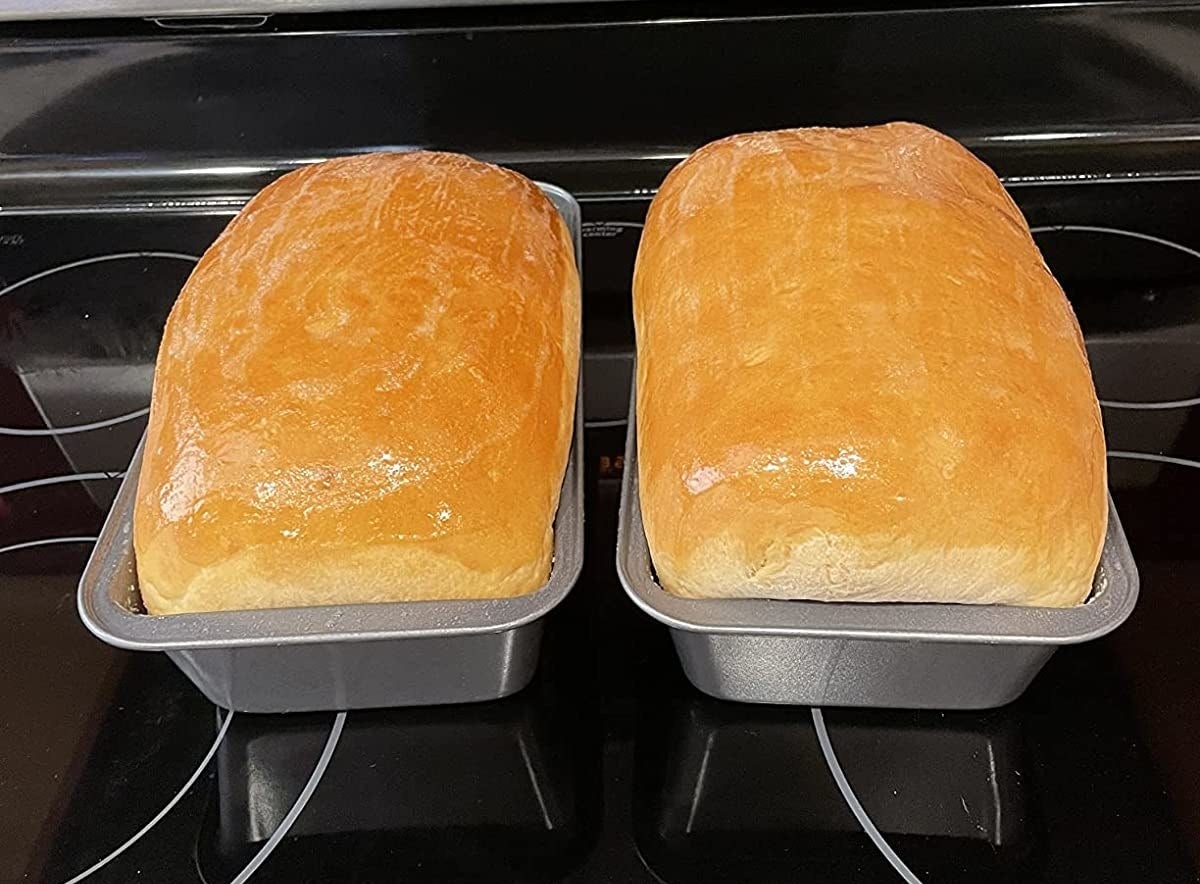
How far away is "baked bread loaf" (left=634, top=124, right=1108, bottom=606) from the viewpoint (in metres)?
0.64

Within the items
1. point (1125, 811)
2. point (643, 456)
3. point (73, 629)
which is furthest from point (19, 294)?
point (1125, 811)

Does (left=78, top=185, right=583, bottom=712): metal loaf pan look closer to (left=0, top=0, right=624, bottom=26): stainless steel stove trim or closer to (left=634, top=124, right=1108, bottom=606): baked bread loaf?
(left=634, top=124, right=1108, bottom=606): baked bread loaf

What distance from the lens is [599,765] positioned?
0.75 meters

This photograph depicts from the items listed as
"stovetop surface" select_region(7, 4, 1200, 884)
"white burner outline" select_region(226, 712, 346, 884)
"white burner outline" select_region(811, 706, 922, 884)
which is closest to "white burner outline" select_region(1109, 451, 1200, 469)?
"stovetop surface" select_region(7, 4, 1200, 884)

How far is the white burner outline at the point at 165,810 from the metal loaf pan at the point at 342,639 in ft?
0.07

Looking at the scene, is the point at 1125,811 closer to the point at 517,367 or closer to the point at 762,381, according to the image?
the point at 762,381

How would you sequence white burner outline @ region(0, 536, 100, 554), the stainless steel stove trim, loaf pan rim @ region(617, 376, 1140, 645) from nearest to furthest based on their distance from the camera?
loaf pan rim @ region(617, 376, 1140, 645) → white burner outline @ region(0, 536, 100, 554) → the stainless steel stove trim

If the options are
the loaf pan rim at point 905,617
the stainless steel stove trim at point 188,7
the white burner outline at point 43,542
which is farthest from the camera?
the stainless steel stove trim at point 188,7

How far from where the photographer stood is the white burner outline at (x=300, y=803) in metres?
0.69

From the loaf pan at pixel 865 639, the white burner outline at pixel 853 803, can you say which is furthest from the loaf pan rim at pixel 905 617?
the white burner outline at pixel 853 803

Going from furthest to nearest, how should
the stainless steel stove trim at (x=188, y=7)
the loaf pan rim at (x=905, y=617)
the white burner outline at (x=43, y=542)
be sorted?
the stainless steel stove trim at (x=188, y=7) < the white burner outline at (x=43, y=542) < the loaf pan rim at (x=905, y=617)

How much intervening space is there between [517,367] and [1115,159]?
0.73m

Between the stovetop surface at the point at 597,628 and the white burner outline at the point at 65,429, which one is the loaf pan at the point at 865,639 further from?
the white burner outline at the point at 65,429

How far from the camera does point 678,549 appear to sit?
66 cm
